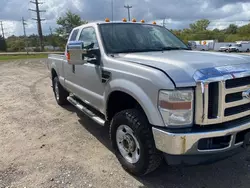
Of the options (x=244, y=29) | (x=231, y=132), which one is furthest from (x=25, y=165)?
(x=244, y=29)

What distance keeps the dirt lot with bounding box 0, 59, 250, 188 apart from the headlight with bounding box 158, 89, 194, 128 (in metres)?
0.94

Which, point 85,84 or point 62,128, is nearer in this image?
point 85,84

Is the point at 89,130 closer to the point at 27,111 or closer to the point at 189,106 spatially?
the point at 27,111

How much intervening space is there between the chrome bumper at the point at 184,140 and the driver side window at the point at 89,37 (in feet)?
6.11

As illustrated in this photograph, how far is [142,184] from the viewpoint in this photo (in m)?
2.91

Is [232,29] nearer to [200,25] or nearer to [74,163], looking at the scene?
[200,25]

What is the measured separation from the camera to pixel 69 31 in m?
39.4

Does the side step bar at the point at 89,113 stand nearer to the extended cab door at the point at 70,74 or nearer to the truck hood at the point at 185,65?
the extended cab door at the point at 70,74

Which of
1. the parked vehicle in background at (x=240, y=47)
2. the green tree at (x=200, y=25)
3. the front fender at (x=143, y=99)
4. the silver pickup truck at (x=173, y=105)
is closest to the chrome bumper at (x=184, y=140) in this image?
the silver pickup truck at (x=173, y=105)

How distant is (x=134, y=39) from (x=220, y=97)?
189 cm

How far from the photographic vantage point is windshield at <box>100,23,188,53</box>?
12.0 feet

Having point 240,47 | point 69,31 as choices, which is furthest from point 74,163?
point 240,47

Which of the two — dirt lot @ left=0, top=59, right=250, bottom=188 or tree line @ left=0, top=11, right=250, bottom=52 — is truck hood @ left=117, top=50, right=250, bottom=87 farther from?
tree line @ left=0, top=11, right=250, bottom=52

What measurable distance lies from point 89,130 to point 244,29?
7998 centimetres
